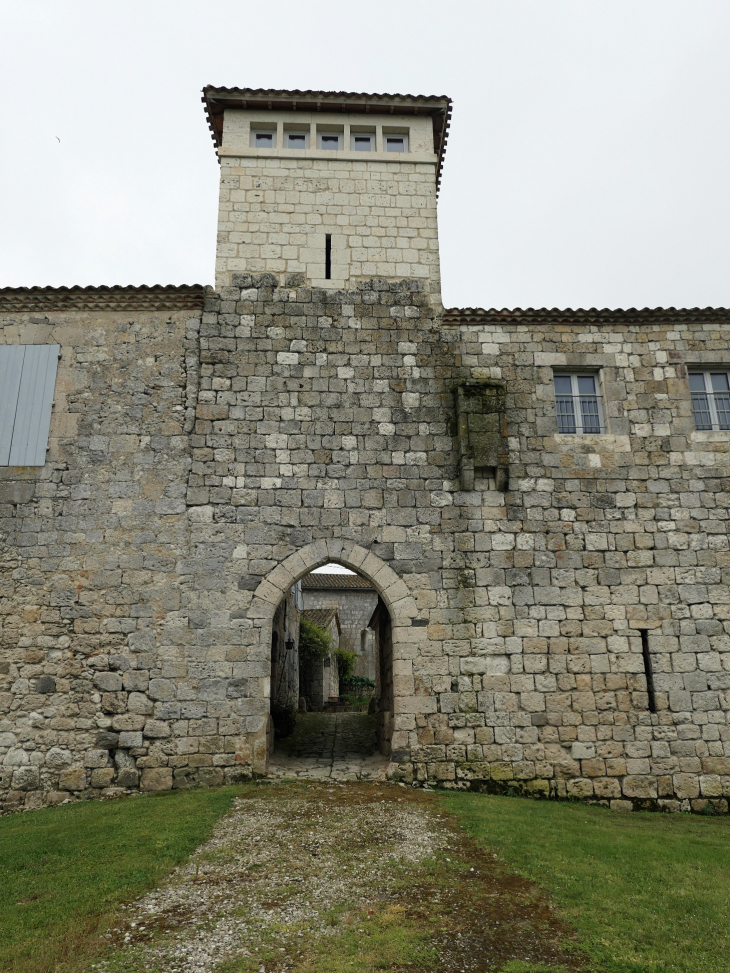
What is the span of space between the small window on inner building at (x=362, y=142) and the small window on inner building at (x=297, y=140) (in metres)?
0.85

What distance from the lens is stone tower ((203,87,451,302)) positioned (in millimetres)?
10773

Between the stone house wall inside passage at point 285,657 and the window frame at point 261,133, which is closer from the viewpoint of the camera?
the window frame at point 261,133

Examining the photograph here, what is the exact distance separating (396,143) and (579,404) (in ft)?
19.0

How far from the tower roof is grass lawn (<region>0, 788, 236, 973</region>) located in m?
10.5

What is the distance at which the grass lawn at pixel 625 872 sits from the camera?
14.1 ft

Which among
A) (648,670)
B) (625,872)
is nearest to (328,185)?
(648,670)

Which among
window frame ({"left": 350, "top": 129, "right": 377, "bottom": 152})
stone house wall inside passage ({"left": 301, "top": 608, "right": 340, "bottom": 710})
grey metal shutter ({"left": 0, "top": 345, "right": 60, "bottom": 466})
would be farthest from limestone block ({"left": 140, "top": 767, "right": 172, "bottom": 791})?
stone house wall inside passage ({"left": 301, "top": 608, "right": 340, "bottom": 710})

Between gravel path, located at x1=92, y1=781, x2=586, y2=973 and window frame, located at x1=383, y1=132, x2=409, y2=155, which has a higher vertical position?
window frame, located at x1=383, y1=132, x2=409, y2=155

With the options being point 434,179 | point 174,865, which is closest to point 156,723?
point 174,865

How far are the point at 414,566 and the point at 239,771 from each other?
3587mm

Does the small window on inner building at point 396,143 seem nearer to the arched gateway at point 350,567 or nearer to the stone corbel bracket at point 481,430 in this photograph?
the stone corbel bracket at point 481,430

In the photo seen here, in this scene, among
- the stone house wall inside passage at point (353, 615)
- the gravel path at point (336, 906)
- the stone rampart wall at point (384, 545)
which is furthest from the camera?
the stone house wall inside passage at point (353, 615)

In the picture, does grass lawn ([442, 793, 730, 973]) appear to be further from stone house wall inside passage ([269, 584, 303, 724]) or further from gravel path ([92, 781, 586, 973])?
stone house wall inside passage ([269, 584, 303, 724])

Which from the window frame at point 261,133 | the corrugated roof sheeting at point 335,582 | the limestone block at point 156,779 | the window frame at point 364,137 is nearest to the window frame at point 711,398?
the window frame at point 364,137
